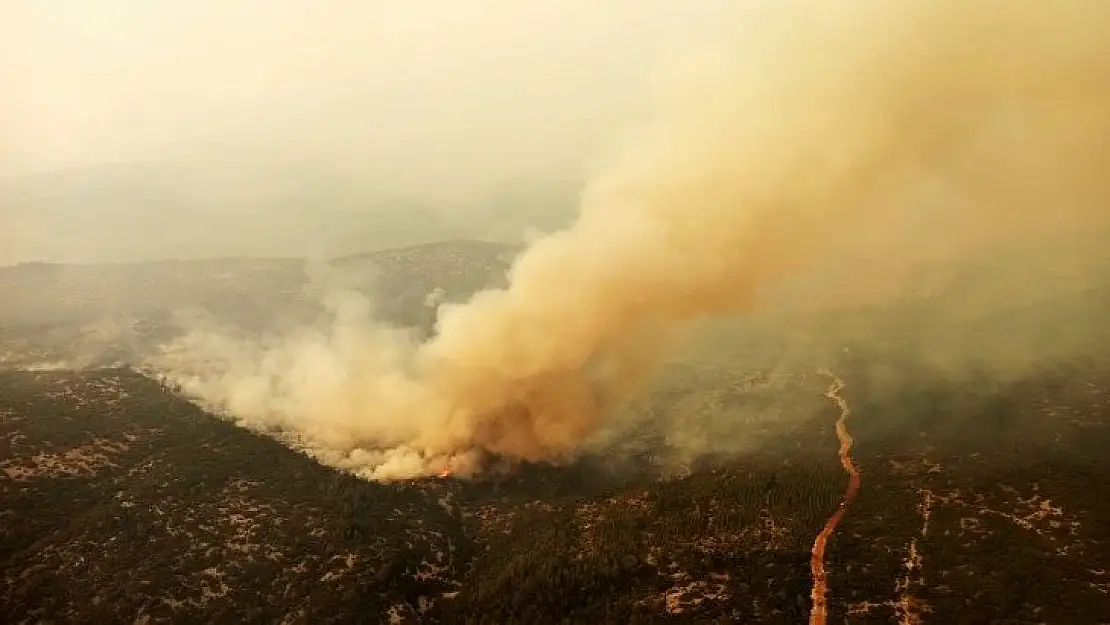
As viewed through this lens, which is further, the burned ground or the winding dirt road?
the burned ground

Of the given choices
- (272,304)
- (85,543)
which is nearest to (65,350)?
(272,304)

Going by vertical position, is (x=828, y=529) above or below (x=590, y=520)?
below

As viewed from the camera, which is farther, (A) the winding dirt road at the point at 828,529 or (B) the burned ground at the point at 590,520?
(B) the burned ground at the point at 590,520

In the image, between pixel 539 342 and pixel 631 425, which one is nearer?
pixel 539 342

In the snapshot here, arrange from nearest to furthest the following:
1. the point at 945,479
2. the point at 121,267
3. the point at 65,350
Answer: the point at 945,479 < the point at 65,350 < the point at 121,267

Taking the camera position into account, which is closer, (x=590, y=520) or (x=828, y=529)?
(x=828, y=529)

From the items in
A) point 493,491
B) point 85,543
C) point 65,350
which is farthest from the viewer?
point 65,350

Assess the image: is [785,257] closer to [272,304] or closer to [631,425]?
[631,425]

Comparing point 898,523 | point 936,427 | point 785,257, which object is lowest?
point 898,523
